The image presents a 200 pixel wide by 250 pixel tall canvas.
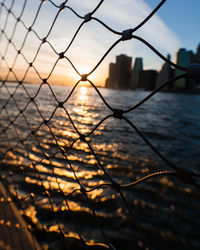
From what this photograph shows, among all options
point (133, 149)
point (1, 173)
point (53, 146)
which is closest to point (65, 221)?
point (1, 173)

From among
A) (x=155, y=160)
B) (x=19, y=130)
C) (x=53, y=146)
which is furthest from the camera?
(x=19, y=130)

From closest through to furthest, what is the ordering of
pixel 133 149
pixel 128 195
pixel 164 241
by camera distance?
1. pixel 164 241
2. pixel 128 195
3. pixel 133 149

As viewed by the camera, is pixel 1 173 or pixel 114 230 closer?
pixel 114 230

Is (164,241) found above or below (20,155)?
below

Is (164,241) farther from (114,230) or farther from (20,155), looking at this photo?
(20,155)

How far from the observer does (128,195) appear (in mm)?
1288

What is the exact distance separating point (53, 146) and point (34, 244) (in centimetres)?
143

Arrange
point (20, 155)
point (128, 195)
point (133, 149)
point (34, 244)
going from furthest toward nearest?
point (133, 149)
point (20, 155)
point (128, 195)
point (34, 244)

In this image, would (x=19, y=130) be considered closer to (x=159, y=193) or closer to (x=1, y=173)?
(x=1, y=173)

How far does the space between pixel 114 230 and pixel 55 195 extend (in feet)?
1.35

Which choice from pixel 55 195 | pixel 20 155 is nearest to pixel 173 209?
pixel 55 195

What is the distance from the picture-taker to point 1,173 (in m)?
1.36

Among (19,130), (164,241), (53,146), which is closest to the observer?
(164,241)

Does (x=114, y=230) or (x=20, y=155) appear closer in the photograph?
(x=114, y=230)
